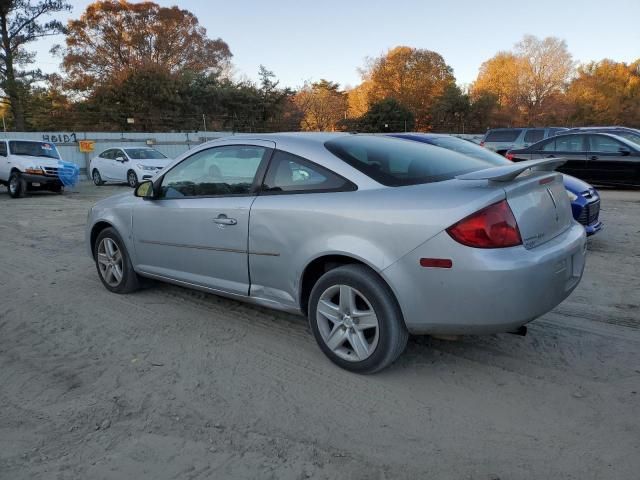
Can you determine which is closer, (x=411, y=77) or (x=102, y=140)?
(x=102, y=140)

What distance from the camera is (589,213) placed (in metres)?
6.13

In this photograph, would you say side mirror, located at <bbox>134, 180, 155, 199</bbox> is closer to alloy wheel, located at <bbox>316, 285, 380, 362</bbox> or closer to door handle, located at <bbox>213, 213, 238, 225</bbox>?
door handle, located at <bbox>213, 213, 238, 225</bbox>

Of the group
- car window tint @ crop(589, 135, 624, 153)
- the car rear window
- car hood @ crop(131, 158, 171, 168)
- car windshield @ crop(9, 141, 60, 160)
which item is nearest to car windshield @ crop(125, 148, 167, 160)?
car hood @ crop(131, 158, 171, 168)

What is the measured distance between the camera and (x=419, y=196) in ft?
9.80

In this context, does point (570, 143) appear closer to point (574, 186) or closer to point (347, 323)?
point (574, 186)

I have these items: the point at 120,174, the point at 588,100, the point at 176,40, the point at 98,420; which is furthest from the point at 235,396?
the point at 588,100

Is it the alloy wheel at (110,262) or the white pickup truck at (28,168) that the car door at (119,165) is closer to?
the white pickup truck at (28,168)

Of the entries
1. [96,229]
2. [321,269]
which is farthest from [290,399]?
[96,229]

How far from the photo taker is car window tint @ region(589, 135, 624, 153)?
39.4 feet

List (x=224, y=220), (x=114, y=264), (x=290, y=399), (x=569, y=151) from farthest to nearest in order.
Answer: (x=569, y=151) < (x=114, y=264) < (x=224, y=220) < (x=290, y=399)

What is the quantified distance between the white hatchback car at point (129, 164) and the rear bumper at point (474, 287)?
14849 mm

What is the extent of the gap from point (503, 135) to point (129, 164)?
1293 cm

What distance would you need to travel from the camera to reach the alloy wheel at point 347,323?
3.18m

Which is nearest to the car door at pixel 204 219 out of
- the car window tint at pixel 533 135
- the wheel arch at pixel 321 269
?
the wheel arch at pixel 321 269
